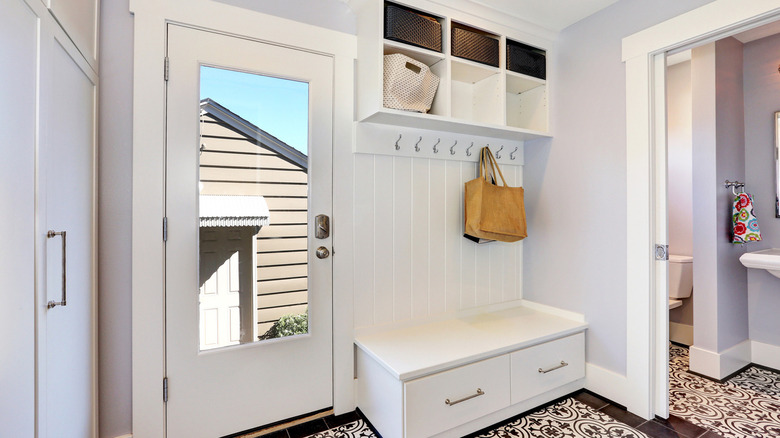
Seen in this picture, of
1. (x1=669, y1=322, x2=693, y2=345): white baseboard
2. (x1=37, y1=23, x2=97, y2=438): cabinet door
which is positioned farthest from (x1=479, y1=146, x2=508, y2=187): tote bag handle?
(x1=669, y1=322, x2=693, y2=345): white baseboard

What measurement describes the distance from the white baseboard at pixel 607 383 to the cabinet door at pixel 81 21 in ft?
9.57

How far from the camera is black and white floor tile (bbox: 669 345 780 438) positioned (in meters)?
1.87

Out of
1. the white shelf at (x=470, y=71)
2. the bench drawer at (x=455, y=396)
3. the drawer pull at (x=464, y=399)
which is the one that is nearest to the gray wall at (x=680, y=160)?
the white shelf at (x=470, y=71)

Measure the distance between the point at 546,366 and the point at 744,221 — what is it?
1735mm

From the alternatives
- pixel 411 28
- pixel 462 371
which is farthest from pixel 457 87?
pixel 462 371

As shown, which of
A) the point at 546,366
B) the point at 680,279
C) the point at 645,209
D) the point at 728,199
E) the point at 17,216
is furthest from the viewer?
the point at 680,279

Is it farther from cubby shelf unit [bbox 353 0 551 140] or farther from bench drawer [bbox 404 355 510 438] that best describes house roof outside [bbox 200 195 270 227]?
bench drawer [bbox 404 355 510 438]

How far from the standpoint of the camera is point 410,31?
6.19 feet

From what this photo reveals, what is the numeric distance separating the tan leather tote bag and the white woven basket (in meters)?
0.59

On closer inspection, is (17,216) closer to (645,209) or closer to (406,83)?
(406,83)

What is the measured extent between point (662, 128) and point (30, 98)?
2.58 meters

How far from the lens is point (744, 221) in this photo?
2.46 metres

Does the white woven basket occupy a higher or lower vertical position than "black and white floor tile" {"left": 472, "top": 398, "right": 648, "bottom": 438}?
higher

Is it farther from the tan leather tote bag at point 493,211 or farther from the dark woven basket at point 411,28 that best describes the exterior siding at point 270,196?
the tan leather tote bag at point 493,211
